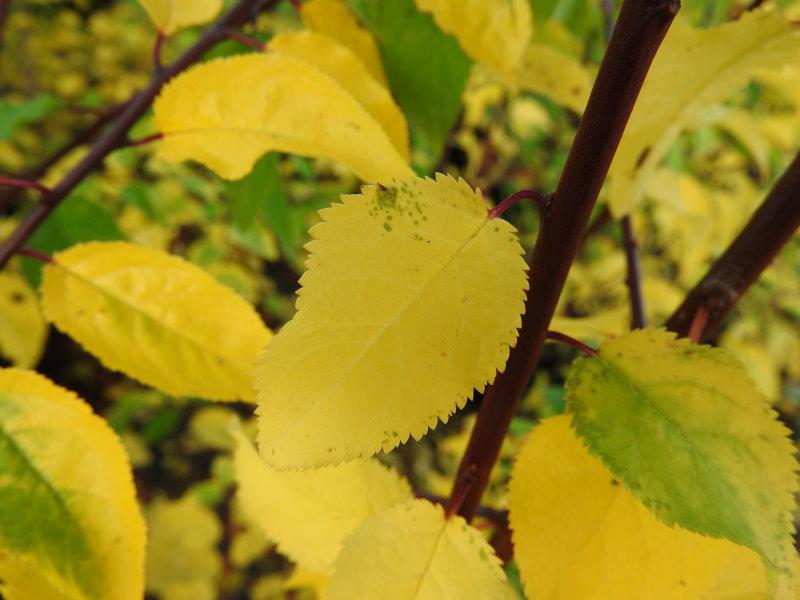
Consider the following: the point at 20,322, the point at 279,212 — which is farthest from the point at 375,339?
the point at 20,322

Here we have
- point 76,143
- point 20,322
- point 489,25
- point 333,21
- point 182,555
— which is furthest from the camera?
point 182,555

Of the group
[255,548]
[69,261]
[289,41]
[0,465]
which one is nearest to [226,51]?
[289,41]

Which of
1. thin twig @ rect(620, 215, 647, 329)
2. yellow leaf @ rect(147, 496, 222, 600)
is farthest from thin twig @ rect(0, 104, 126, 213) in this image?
yellow leaf @ rect(147, 496, 222, 600)

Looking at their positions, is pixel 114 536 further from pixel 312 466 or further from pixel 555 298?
pixel 555 298

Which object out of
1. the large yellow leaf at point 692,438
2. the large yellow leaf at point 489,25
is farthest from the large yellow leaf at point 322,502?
the large yellow leaf at point 489,25

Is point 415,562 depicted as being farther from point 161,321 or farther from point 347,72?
point 347,72

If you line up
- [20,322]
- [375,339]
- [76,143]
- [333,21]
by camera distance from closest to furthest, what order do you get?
[375,339] → [333,21] → [76,143] → [20,322]
